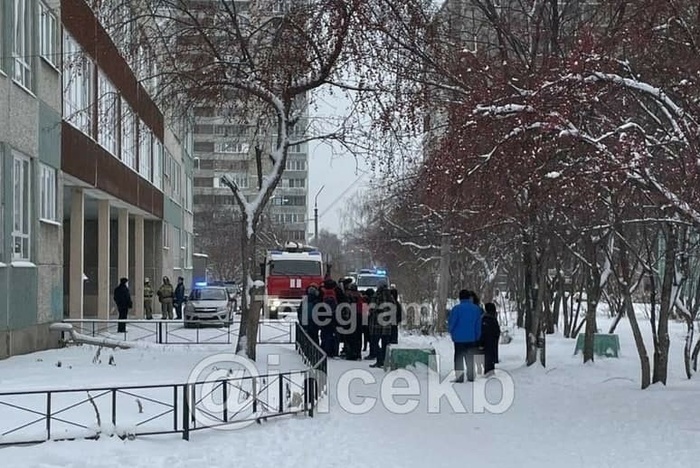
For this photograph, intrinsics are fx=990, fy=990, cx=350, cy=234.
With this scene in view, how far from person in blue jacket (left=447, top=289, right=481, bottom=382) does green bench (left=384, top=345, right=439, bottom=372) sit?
1.77m

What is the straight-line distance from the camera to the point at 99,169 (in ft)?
94.8

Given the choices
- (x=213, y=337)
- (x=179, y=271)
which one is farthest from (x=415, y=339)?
(x=179, y=271)

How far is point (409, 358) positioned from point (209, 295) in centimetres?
1894

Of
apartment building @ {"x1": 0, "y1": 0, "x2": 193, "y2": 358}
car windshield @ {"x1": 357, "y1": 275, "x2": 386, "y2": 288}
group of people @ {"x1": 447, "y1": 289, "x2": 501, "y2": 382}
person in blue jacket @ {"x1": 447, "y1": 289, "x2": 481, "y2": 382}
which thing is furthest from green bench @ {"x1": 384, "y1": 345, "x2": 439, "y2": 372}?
car windshield @ {"x1": 357, "y1": 275, "x2": 386, "y2": 288}

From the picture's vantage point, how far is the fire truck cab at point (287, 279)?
1426 inches

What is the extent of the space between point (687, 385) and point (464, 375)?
3799 mm

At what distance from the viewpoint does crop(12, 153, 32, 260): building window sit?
2070 centimetres

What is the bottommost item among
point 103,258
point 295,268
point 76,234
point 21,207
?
point 295,268

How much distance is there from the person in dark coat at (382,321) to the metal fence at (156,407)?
5.50 meters

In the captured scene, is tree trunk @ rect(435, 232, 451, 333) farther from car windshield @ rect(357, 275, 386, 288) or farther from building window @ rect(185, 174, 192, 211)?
building window @ rect(185, 174, 192, 211)

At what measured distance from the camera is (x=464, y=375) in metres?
17.1

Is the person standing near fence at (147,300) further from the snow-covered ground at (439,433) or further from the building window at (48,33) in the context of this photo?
the snow-covered ground at (439,433)

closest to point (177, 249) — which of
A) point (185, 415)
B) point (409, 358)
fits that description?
point (409, 358)

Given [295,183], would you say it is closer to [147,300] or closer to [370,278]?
[370,278]
